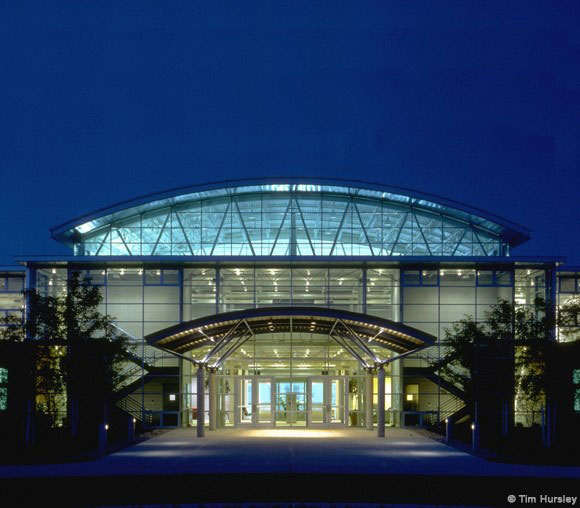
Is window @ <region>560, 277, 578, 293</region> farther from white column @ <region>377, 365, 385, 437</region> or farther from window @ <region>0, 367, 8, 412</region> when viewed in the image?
window @ <region>0, 367, 8, 412</region>

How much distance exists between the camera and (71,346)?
30.6 metres

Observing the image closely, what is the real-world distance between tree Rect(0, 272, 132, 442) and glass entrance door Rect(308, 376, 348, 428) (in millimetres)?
10855

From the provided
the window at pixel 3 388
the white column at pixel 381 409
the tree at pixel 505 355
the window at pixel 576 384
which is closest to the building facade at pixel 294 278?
the window at pixel 576 384

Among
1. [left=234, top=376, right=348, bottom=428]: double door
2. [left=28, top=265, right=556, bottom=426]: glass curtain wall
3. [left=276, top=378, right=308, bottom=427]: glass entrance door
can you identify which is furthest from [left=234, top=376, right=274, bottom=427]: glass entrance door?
[left=28, top=265, right=556, bottom=426]: glass curtain wall

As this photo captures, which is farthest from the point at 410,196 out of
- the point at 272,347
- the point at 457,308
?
the point at 272,347

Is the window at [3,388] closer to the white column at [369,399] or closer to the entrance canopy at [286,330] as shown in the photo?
the entrance canopy at [286,330]

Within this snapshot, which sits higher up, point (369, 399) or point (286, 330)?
point (286, 330)

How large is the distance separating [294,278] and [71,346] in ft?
42.3

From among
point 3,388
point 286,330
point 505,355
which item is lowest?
point 3,388

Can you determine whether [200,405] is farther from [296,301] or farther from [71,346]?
[296,301]

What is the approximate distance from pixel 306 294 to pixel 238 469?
19888 millimetres

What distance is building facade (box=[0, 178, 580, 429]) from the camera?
131ft

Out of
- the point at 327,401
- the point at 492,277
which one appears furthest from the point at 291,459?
the point at 492,277

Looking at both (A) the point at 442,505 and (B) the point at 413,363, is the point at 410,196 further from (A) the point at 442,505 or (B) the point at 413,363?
(A) the point at 442,505
